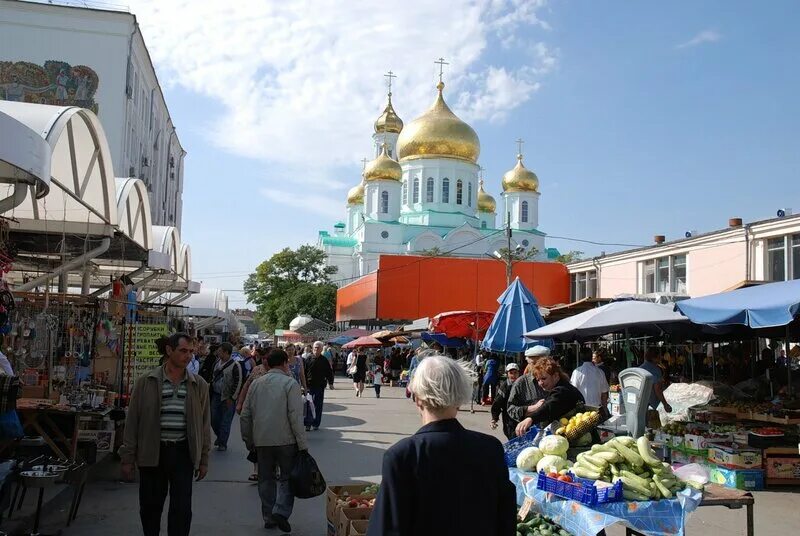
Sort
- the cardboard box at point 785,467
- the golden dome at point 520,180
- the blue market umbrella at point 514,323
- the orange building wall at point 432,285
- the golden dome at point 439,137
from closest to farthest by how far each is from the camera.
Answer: the cardboard box at point 785,467 → the blue market umbrella at point 514,323 → the orange building wall at point 432,285 → the golden dome at point 439,137 → the golden dome at point 520,180

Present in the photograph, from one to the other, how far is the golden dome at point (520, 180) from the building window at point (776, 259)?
4553cm

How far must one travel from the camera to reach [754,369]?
16.4 m

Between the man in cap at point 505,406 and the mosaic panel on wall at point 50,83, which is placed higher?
the mosaic panel on wall at point 50,83

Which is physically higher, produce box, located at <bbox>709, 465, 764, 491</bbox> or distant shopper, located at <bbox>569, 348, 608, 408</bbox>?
distant shopper, located at <bbox>569, 348, 608, 408</bbox>

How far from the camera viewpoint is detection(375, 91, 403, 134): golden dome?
73312mm

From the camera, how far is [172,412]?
5293 millimetres

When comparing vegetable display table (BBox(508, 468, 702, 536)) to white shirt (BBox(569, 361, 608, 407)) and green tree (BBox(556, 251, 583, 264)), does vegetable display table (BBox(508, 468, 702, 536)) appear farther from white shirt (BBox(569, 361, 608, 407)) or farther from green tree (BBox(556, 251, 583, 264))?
green tree (BBox(556, 251, 583, 264))

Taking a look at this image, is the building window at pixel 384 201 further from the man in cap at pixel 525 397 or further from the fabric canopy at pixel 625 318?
the man in cap at pixel 525 397

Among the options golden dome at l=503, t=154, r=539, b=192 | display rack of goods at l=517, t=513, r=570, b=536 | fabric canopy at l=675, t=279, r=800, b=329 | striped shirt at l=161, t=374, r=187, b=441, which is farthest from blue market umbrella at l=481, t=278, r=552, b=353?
golden dome at l=503, t=154, r=539, b=192

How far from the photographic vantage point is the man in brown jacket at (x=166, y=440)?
17.0ft

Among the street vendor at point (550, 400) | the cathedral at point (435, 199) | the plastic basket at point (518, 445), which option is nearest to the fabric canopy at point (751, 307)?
the street vendor at point (550, 400)

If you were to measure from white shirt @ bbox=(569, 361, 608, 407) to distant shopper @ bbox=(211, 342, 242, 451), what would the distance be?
519 cm

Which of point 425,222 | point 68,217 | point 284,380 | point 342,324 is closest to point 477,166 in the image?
point 425,222

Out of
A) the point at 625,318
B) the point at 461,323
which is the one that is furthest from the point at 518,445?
the point at 461,323
